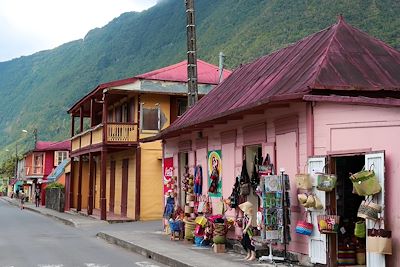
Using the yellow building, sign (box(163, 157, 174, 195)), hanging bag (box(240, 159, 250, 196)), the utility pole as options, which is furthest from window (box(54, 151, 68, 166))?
hanging bag (box(240, 159, 250, 196))

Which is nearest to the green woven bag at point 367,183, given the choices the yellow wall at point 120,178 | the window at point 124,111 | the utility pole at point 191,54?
the utility pole at point 191,54

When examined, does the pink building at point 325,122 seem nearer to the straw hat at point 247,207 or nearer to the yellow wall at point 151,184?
the straw hat at point 247,207

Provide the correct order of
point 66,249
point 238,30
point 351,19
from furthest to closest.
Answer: point 238,30, point 351,19, point 66,249

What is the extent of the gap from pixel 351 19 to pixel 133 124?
46.0 meters

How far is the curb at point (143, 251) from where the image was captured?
1276 cm

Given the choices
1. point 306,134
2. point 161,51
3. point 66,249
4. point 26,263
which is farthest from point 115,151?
point 161,51

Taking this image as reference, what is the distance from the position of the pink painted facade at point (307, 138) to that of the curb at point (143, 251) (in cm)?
218

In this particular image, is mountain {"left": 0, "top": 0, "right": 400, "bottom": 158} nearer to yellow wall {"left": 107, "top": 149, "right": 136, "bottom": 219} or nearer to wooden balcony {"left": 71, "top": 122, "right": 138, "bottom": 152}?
yellow wall {"left": 107, "top": 149, "right": 136, "bottom": 219}

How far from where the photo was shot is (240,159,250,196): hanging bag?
13.9 m

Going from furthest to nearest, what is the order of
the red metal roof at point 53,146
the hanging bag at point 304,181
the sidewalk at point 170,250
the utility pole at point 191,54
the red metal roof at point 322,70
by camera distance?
the red metal roof at point 53,146, the utility pole at point 191,54, the sidewalk at point 170,250, the red metal roof at point 322,70, the hanging bag at point 304,181

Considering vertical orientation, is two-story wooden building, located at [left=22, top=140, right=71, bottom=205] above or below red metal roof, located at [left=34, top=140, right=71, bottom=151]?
below

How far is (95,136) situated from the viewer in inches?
1152

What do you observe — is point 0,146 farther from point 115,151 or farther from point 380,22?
point 115,151

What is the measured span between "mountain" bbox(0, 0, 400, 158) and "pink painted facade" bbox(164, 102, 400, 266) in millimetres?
42064
